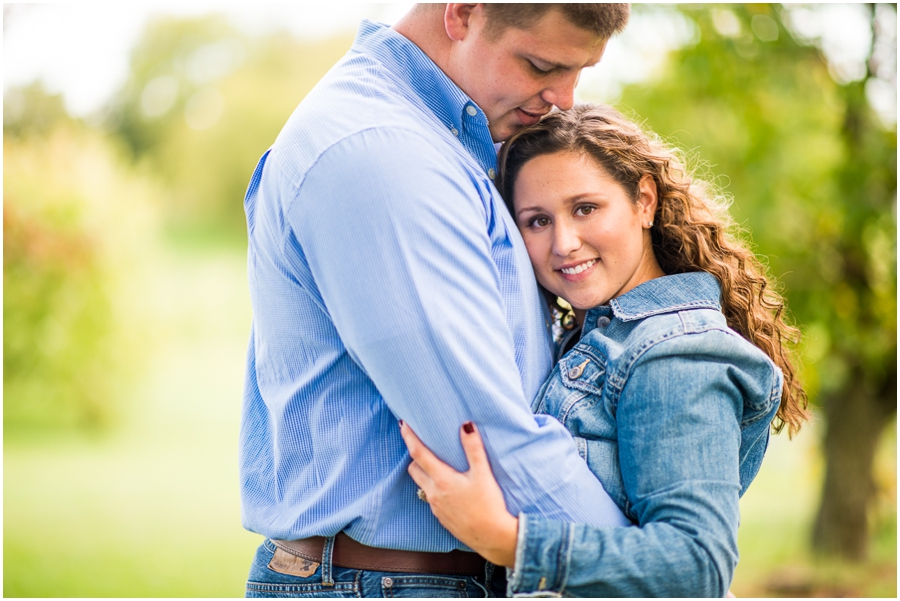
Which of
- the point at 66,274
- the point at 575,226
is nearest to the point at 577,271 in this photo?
the point at 575,226

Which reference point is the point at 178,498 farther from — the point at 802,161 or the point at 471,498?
the point at 471,498

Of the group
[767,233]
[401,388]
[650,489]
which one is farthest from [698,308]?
[767,233]

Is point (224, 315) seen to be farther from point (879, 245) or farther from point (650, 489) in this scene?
point (650, 489)

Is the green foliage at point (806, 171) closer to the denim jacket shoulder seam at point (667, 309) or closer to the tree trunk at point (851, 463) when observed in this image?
the tree trunk at point (851, 463)

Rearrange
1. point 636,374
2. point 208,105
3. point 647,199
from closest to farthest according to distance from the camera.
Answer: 1. point 636,374
2. point 647,199
3. point 208,105

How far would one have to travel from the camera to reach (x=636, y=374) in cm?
131

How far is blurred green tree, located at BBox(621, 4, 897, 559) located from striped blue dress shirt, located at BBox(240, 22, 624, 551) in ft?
10.6

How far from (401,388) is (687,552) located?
50 cm

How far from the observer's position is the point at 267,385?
54.8 inches

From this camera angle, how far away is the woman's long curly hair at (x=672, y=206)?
159cm

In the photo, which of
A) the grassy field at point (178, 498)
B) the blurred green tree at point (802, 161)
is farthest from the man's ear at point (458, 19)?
the grassy field at point (178, 498)

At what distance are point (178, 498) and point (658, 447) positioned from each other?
8.11 metres

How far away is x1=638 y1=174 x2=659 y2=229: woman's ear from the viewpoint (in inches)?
66.0

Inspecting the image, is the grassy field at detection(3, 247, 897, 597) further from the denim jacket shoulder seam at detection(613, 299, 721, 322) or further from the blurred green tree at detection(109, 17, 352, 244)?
the denim jacket shoulder seam at detection(613, 299, 721, 322)
